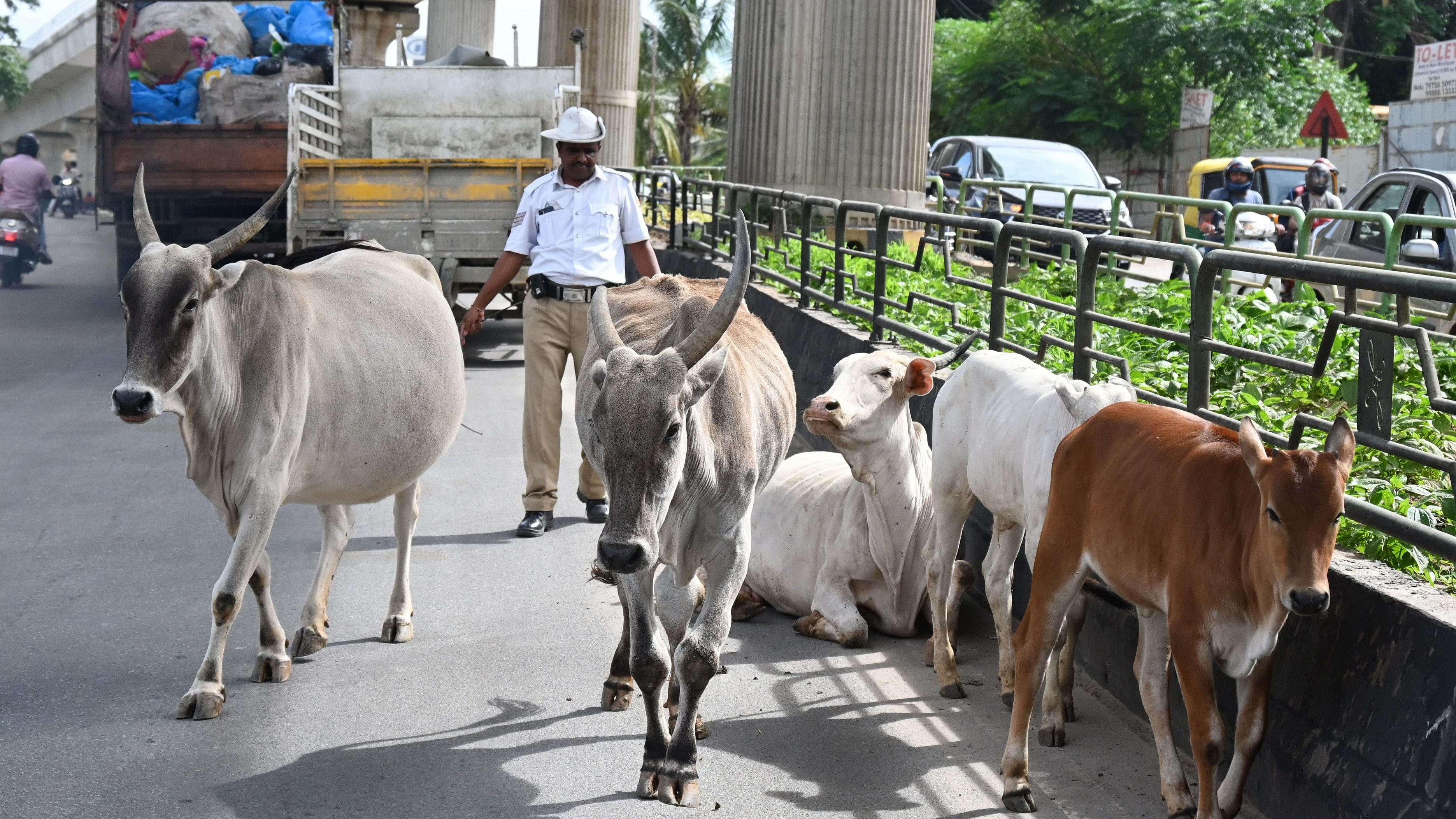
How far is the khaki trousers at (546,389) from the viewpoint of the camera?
8.27 m

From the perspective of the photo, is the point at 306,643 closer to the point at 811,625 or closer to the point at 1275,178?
the point at 811,625

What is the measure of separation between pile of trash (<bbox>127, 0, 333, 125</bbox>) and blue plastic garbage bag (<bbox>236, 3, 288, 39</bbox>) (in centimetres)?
2

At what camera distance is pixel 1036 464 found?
5203mm

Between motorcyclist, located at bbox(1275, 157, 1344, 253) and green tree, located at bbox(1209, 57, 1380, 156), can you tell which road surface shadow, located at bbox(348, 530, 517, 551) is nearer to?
motorcyclist, located at bbox(1275, 157, 1344, 253)

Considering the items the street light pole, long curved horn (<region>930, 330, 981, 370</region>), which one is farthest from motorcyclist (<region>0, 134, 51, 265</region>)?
the street light pole

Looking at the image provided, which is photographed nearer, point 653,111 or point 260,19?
point 260,19

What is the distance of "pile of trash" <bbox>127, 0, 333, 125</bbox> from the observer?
55.8 feet

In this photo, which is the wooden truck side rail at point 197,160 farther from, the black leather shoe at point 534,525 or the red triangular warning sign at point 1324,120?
the red triangular warning sign at point 1324,120

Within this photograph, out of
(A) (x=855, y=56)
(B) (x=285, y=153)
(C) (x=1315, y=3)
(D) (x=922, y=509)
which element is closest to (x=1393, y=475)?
(D) (x=922, y=509)

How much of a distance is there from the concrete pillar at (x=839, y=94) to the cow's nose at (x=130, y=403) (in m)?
12.7

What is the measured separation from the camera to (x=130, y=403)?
5109 millimetres

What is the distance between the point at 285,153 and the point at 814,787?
13.4 m

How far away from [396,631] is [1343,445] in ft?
12.8

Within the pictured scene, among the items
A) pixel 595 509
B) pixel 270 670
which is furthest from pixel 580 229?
pixel 270 670
